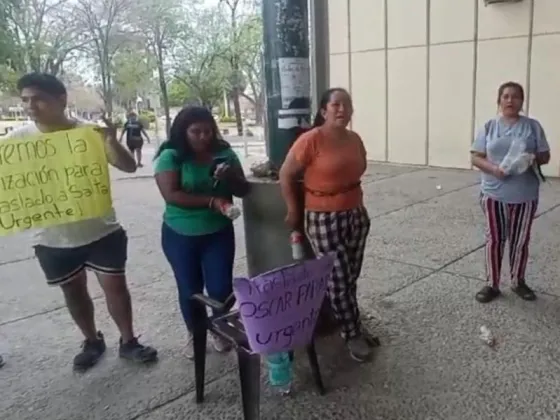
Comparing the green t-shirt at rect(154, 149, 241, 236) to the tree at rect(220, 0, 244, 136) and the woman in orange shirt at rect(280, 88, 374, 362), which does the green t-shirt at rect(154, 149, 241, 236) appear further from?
the tree at rect(220, 0, 244, 136)

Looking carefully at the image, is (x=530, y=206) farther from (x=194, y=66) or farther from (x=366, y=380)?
(x=194, y=66)

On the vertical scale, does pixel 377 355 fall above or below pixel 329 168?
below

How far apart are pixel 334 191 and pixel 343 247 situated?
31cm

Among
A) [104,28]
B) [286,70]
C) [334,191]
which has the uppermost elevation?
[104,28]

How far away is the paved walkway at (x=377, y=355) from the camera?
2.72 meters

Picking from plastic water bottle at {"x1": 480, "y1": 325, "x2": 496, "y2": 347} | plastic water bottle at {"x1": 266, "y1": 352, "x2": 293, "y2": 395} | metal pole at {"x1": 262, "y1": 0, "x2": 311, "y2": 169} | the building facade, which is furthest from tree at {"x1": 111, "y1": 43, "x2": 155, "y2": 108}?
plastic water bottle at {"x1": 266, "y1": 352, "x2": 293, "y2": 395}

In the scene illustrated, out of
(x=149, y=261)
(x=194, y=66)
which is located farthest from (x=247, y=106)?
(x=149, y=261)

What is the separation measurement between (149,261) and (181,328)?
5.94 feet

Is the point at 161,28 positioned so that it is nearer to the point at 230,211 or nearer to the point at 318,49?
the point at 318,49

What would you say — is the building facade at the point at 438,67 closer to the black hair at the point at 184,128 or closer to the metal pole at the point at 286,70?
the metal pole at the point at 286,70

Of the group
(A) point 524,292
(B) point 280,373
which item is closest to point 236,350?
(B) point 280,373

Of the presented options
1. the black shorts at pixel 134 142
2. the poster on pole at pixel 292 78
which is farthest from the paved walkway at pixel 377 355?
the black shorts at pixel 134 142

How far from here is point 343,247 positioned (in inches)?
120

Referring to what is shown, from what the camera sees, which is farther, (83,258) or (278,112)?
(278,112)
